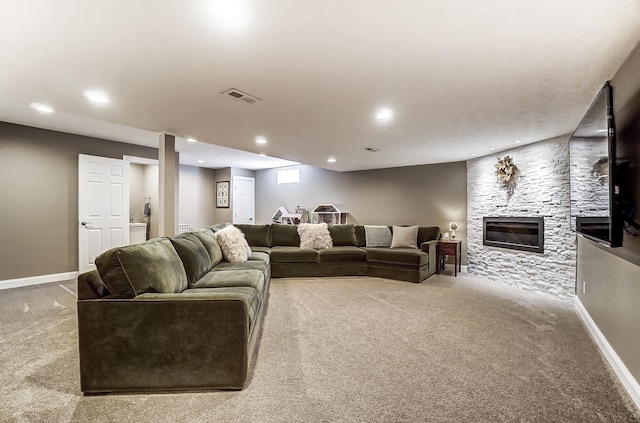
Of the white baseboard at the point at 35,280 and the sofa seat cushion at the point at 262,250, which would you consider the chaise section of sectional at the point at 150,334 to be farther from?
the white baseboard at the point at 35,280

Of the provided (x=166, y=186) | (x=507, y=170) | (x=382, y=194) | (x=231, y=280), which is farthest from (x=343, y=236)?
(x=231, y=280)

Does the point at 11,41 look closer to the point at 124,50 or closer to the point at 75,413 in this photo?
the point at 124,50

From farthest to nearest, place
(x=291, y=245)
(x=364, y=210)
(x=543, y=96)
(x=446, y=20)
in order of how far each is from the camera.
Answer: (x=364, y=210) → (x=291, y=245) → (x=543, y=96) → (x=446, y=20)

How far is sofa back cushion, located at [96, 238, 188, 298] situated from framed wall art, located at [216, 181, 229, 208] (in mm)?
6246

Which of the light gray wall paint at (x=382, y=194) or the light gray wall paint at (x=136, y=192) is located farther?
the light gray wall paint at (x=136, y=192)

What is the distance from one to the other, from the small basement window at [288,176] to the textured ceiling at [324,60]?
465 cm

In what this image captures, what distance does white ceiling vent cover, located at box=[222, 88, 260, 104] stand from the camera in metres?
2.54

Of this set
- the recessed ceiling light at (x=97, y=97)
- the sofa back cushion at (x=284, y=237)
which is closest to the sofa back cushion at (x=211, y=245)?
the recessed ceiling light at (x=97, y=97)

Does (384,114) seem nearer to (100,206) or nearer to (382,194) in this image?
(382,194)

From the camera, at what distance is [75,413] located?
165cm

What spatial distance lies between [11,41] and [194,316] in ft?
6.50

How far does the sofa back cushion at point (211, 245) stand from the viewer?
3.35 m

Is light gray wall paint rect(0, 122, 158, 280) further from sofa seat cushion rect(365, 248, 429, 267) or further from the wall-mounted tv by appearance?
the wall-mounted tv

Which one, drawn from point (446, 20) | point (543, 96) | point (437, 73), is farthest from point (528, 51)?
point (543, 96)
